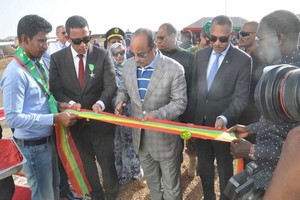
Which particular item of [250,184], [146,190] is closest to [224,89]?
[250,184]

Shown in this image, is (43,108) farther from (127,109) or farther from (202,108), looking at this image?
(202,108)

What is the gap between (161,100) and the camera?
3033mm

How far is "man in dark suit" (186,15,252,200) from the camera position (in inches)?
121

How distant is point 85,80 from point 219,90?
5.38 feet

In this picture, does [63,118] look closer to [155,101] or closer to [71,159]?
[71,159]

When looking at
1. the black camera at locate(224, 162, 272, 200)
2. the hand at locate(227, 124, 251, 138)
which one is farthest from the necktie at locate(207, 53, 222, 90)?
the black camera at locate(224, 162, 272, 200)

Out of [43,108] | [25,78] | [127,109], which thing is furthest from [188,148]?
[25,78]

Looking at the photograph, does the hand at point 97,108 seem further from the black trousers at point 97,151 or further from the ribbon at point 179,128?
the black trousers at point 97,151

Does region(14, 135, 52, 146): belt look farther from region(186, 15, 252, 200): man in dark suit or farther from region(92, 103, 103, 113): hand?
region(186, 15, 252, 200): man in dark suit

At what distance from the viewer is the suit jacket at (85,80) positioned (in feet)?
11.2

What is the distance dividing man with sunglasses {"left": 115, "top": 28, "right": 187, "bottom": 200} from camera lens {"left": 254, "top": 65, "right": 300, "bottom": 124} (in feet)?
5.58

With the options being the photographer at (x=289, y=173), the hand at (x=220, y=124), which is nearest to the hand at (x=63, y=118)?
the hand at (x=220, y=124)

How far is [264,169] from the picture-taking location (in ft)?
6.63

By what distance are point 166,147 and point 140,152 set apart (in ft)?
1.08
